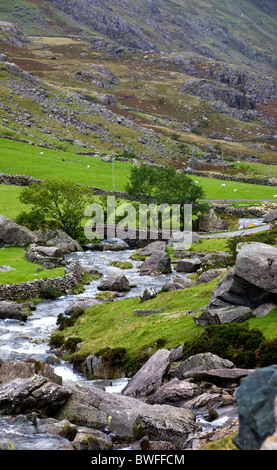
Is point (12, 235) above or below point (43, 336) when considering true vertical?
above

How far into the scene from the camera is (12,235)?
59.1 meters

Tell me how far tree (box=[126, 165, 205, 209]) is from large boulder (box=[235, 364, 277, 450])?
243ft

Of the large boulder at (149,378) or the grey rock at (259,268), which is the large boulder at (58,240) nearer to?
the grey rock at (259,268)

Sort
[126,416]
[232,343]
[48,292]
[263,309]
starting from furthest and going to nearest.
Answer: [48,292] < [263,309] < [232,343] < [126,416]

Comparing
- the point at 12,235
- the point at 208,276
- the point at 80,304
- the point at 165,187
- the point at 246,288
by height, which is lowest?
the point at 80,304

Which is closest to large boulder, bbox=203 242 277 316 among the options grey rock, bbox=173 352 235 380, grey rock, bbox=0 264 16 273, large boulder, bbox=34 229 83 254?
grey rock, bbox=173 352 235 380

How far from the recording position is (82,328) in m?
33.0

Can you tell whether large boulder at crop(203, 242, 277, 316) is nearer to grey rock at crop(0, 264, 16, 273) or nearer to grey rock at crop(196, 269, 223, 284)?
grey rock at crop(196, 269, 223, 284)

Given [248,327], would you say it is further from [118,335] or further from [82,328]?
[82,328]

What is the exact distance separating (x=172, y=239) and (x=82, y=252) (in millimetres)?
14572

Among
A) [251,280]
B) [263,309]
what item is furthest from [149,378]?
[263,309]

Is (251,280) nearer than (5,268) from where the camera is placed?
Yes

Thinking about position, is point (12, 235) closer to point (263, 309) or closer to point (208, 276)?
point (208, 276)

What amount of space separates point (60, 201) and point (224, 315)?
47.7 meters
